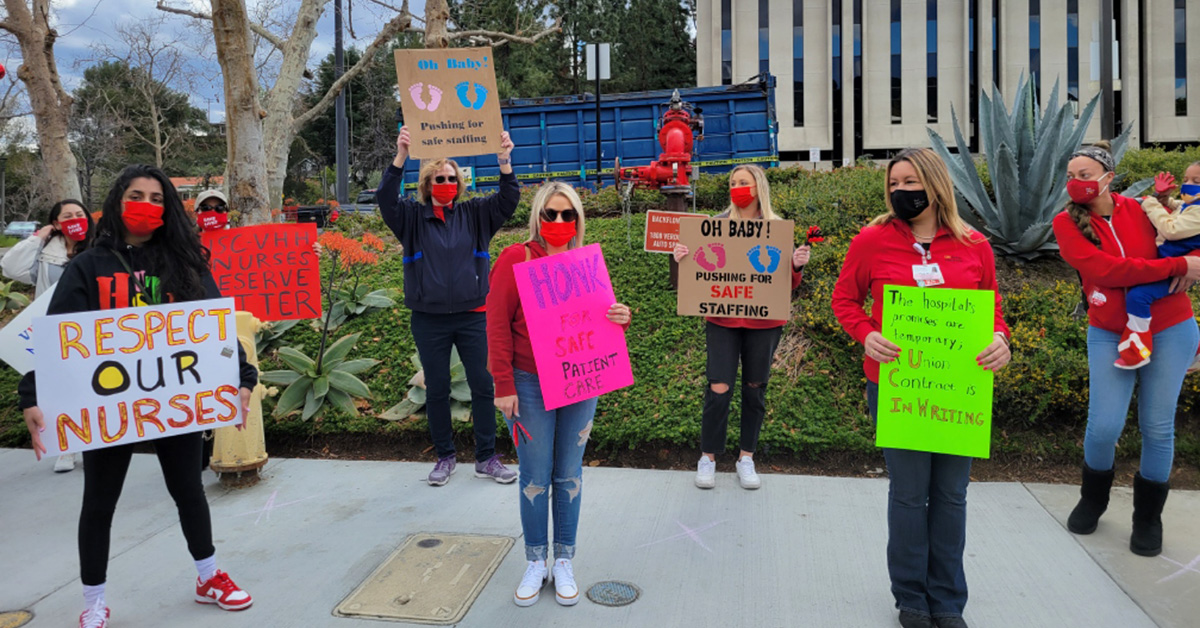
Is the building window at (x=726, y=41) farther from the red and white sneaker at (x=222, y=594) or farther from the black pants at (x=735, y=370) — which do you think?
the red and white sneaker at (x=222, y=594)

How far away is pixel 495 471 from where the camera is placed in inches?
197

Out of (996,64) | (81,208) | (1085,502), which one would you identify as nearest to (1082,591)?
(1085,502)

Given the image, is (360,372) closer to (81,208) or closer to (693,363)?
(81,208)

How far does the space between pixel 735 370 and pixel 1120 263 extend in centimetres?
202

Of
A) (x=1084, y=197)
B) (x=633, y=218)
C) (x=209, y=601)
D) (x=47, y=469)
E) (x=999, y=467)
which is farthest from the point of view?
(x=633, y=218)

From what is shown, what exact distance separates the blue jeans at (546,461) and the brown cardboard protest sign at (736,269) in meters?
1.45

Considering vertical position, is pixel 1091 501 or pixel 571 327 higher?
pixel 571 327

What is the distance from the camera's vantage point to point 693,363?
249 inches

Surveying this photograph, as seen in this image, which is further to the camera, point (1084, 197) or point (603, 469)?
point (603, 469)

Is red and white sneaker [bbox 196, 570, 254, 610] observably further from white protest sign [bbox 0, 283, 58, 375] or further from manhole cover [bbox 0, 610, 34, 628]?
white protest sign [bbox 0, 283, 58, 375]

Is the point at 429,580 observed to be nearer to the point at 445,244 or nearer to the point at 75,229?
the point at 445,244

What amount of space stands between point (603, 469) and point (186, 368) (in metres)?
2.79

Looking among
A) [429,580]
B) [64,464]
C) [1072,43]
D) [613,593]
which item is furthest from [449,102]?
[1072,43]

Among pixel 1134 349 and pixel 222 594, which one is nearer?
pixel 222 594
